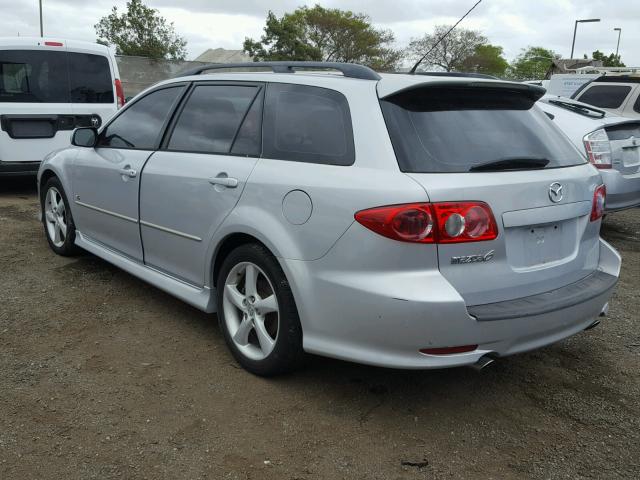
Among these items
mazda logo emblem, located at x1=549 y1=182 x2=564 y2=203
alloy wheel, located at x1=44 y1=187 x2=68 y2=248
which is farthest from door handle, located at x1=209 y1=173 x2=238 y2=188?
alloy wheel, located at x1=44 y1=187 x2=68 y2=248

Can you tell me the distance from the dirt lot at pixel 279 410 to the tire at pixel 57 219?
1.18 m

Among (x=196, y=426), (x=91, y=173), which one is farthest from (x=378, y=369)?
(x=91, y=173)

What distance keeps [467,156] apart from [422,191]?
1.22 ft

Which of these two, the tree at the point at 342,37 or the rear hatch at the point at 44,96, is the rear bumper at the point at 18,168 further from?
the tree at the point at 342,37

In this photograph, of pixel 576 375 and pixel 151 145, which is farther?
pixel 151 145

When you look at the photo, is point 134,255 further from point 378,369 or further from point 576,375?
point 576,375

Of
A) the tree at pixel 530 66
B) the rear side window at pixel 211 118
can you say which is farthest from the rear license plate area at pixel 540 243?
the tree at pixel 530 66

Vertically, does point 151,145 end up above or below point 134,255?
above

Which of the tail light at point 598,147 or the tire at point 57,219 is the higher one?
the tail light at point 598,147

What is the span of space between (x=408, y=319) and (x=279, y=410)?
2.83 ft

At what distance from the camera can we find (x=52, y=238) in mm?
5520

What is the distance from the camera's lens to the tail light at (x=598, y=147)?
21.2 ft

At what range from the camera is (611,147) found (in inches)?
263

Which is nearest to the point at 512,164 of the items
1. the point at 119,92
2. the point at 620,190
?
the point at 620,190
